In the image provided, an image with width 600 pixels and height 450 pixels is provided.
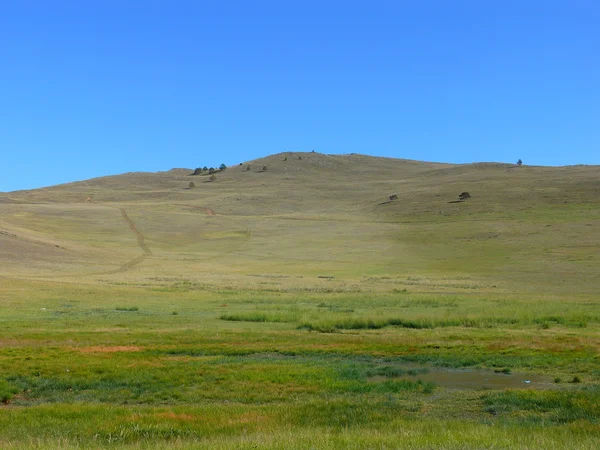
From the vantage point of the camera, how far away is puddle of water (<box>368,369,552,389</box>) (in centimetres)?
1661

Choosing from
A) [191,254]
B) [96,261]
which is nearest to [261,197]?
[191,254]

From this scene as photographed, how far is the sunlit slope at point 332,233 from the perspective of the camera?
202 ft

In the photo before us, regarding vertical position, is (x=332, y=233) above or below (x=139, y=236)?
below

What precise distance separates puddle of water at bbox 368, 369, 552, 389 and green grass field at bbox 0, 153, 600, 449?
85 mm

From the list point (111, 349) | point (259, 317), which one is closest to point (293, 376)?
point (111, 349)

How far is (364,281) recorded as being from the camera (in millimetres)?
57594

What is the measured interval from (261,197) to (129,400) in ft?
422

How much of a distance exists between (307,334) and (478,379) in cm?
1161

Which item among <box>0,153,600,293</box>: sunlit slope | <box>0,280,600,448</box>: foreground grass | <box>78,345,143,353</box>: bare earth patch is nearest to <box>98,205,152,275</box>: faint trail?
<box>0,153,600,293</box>: sunlit slope

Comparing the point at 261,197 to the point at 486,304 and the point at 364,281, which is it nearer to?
the point at 364,281

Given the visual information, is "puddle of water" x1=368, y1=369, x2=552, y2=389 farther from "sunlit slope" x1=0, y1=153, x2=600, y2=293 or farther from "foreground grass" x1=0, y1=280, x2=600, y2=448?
"sunlit slope" x1=0, y1=153, x2=600, y2=293

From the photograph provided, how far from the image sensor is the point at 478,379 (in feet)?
57.7

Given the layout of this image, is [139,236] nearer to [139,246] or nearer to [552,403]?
[139,246]

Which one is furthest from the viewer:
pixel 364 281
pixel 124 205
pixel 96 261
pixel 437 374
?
pixel 124 205
